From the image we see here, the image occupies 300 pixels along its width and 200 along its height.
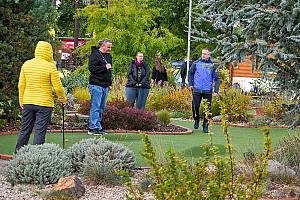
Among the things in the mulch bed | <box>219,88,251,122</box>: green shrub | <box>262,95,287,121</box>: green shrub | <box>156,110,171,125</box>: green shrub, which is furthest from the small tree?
the mulch bed

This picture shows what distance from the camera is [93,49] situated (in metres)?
12.0

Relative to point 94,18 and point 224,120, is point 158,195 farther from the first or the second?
point 94,18

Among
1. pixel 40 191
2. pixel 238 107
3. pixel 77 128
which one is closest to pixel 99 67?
pixel 77 128

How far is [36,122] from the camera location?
8688mm

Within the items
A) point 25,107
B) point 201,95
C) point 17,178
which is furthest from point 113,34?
point 17,178

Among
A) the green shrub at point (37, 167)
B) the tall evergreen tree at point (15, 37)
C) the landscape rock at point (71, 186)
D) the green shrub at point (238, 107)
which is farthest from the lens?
the green shrub at point (238, 107)

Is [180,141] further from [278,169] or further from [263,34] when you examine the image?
[263,34]

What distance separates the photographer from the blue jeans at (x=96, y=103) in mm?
11945

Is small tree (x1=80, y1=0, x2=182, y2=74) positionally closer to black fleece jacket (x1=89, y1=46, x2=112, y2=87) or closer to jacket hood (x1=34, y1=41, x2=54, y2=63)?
black fleece jacket (x1=89, y1=46, x2=112, y2=87)

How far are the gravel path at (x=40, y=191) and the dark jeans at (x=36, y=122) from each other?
4.59 feet

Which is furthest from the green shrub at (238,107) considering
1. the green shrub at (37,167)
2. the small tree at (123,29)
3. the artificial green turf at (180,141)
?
the green shrub at (37,167)

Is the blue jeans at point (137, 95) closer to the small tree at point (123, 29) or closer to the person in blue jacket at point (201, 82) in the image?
the person in blue jacket at point (201, 82)

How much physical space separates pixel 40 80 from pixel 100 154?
160cm

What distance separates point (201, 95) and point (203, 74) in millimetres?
476
